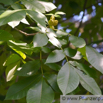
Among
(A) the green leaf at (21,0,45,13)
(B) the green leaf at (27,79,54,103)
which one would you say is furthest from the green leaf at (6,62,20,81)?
(A) the green leaf at (21,0,45,13)

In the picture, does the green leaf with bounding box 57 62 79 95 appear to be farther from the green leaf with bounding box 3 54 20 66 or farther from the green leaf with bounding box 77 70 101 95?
the green leaf with bounding box 3 54 20 66

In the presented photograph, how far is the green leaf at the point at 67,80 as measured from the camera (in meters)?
0.47

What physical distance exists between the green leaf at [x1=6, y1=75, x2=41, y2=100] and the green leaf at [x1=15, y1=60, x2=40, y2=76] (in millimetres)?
26

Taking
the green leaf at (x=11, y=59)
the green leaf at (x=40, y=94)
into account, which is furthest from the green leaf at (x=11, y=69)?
the green leaf at (x=40, y=94)

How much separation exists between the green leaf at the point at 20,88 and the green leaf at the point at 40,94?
0.14 ft

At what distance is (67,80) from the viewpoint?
19.8 inches

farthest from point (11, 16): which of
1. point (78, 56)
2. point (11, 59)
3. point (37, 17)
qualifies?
point (78, 56)

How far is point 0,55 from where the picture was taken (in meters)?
0.82

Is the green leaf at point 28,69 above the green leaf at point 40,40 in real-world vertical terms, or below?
below

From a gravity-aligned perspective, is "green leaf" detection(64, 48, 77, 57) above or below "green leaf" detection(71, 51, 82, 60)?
above

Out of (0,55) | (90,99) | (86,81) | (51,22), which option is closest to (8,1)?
(51,22)

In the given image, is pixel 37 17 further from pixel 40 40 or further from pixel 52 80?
pixel 52 80

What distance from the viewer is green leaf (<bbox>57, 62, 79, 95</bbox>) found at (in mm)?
473

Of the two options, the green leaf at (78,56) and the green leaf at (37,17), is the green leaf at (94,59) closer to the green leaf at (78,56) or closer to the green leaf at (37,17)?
the green leaf at (78,56)
